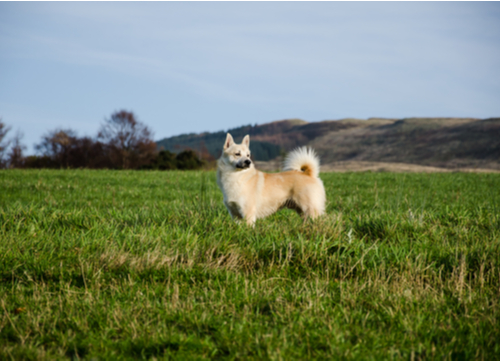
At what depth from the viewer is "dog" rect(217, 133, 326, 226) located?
5.43 metres

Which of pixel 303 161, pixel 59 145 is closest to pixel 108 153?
pixel 59 145

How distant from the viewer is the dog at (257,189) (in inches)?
214

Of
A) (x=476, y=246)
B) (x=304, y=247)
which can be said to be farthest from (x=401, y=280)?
(x=476, y=246)

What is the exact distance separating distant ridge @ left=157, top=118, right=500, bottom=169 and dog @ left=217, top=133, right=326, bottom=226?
34706mm

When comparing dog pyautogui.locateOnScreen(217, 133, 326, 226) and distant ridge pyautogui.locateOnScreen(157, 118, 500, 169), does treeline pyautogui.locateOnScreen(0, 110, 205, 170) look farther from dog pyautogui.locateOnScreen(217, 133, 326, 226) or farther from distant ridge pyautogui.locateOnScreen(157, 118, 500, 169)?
dog pyautogui.locateOnScreen(217, 133, 326, 226)

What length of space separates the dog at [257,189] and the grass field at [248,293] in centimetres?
66

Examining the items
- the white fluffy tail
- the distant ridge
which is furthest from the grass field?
the distant ridge

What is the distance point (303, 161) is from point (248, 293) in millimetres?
3687

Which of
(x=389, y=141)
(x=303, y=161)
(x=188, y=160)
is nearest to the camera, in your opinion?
(x=303, y=161)

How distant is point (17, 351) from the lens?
7.29 ft

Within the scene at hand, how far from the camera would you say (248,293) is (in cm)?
302

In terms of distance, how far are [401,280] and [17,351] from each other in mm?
2994

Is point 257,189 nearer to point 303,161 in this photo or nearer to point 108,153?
point 303,161

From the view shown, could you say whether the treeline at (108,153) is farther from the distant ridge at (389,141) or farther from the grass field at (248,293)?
the grass field at (248,293)
